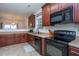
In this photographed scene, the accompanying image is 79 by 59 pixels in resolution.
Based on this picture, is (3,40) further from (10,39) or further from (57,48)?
(57,48)

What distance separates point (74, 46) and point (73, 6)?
2.59 ft

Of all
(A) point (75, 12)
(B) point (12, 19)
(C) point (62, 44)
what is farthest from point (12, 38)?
(A) point (75, 12)

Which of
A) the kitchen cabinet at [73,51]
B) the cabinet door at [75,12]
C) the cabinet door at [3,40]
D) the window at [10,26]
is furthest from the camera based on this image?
the cabinet door at [3,40]

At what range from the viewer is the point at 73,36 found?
82.7 inches

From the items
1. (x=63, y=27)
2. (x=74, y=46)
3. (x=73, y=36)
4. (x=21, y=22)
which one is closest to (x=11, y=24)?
(x=21, y=22)

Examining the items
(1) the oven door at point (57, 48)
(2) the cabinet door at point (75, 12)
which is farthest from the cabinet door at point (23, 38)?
(2) the cabinet door at point (75, 12)

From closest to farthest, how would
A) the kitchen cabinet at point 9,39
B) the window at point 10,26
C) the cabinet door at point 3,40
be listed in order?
1. the window at point 10,26
2. the cabinet door at point 3,40
3. the kitchen cabinet at point 9,39

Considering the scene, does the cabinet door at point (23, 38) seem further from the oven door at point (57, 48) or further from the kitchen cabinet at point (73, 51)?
the kitchen cabinet at point (73, 51)

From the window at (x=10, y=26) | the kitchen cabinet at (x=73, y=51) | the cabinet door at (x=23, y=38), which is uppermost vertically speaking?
the window at (x=10, y=26)

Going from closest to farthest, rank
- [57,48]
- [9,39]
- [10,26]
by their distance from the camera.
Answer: [57,48] < [10,26] < [9,39]

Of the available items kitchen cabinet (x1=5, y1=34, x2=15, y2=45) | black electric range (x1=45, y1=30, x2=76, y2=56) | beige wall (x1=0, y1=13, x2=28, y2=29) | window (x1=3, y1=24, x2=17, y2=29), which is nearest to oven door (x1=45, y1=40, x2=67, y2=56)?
black electric range (x1=45, y1=30, x2=76, y2=56)

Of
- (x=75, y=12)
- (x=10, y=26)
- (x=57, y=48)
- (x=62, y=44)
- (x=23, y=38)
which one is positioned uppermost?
(x=75, y=12)

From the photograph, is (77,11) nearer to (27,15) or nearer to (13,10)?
(13,10)

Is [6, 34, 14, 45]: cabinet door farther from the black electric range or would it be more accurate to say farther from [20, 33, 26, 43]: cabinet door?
the black electric range
